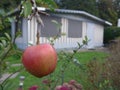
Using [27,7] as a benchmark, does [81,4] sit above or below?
above

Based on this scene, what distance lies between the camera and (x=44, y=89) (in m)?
2.92

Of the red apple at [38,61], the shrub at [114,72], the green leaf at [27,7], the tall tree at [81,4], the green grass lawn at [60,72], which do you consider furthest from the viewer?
the tall tree at [81,4]

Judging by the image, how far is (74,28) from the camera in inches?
910

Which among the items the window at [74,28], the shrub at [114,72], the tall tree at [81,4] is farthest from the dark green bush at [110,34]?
the shrub at [114,72]

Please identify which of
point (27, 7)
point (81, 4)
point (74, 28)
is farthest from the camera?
point (81, 4)

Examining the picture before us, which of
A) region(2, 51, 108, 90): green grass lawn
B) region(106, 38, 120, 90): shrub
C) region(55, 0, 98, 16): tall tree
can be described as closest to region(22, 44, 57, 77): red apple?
region(2, 51, 108, 90): green grass lawn

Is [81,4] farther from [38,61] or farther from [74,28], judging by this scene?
[38,61]

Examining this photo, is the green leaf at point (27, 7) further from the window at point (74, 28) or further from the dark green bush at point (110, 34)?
the dark green bush at point (110, 34)

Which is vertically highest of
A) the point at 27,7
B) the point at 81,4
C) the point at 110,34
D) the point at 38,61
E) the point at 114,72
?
the point at 81,4

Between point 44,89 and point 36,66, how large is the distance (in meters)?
2.01

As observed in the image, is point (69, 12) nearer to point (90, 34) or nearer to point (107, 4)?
point (90, 34)

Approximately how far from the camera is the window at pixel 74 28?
22619 millimetres

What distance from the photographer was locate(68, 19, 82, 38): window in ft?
74.2

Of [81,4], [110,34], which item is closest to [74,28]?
[110,34]
